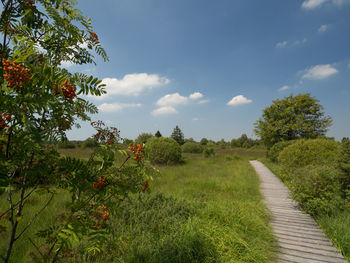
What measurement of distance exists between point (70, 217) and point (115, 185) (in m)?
0.45

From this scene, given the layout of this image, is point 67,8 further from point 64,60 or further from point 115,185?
point 115,185

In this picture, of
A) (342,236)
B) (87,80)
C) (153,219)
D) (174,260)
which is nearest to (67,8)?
(87,80)

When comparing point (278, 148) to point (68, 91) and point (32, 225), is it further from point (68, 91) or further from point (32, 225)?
point (68, 91)

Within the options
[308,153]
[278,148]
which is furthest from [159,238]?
[278,148]

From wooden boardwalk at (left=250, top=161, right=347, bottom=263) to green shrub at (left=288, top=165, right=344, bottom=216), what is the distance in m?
0.30

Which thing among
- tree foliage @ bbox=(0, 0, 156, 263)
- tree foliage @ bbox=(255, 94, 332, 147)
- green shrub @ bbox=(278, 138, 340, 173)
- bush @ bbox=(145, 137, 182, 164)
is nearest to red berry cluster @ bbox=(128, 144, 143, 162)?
tree foliage @ bbox=(0, 0, 156, 263)

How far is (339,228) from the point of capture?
3.21 metres

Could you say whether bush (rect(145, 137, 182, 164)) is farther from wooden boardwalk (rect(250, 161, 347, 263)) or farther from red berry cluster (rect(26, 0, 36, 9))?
red berry cluster (rect(26, 0, 36, 9))

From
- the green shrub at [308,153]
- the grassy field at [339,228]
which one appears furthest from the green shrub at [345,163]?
the green shrub at [308,153]

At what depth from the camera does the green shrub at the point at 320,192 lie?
402 cm

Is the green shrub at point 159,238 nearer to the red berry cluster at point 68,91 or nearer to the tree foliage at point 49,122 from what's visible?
the tree foliage at point 49,122

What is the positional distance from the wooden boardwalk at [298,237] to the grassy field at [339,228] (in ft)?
0.32

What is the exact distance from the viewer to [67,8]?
1.66 meters

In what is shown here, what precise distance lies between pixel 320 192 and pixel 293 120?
15.4 meters
